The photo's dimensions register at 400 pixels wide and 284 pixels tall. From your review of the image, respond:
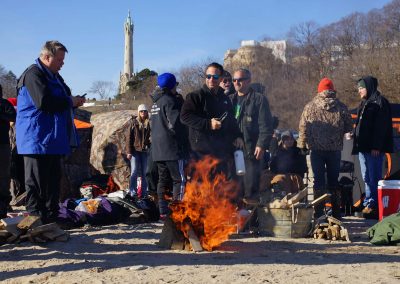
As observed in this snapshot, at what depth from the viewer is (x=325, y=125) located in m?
7.50

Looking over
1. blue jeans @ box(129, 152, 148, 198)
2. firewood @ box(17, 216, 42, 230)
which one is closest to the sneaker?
blue jeans @ box(129, 152, 148, 198)

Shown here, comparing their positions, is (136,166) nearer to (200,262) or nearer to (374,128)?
(374,128)

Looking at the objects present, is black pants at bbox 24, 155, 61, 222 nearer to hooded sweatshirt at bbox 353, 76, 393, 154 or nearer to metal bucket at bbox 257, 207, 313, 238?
metal bucket at bbox 257, 207, 313, 238

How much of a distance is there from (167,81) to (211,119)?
160 centimetres

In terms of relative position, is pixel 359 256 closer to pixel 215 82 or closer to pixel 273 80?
pixel 215 82

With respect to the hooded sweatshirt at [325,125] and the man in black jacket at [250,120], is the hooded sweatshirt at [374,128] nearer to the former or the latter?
the hooded sweatshirt at [325,125]

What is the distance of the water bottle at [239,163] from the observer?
6.05 m

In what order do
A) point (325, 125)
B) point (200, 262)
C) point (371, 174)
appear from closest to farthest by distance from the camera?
point (200, 262) < point (325, 125) < point (371, 174)

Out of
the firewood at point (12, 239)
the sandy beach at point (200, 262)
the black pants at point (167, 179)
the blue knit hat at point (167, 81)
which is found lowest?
the sandy beach at point (200, 262)

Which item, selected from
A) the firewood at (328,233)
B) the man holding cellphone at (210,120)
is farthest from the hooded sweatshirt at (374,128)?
the man holding cellphone at (210,120)

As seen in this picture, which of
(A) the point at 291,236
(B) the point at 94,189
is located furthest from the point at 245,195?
(B) the point at 94,189

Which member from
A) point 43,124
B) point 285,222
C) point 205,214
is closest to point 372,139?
point 285,222

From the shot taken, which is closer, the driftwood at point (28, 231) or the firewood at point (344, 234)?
the driftwood at point (28, 231)

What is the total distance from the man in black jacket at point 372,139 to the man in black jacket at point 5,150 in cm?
488
